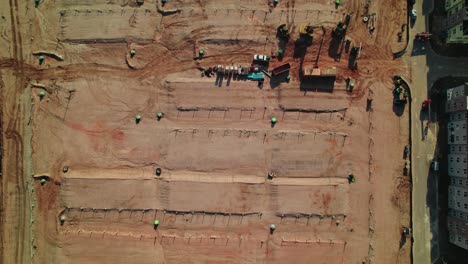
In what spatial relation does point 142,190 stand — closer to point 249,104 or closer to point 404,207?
point 249,104

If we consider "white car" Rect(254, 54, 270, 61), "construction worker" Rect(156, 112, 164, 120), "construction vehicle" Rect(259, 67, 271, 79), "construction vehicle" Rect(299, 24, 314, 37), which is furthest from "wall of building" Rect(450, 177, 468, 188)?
"construction worker" Rect(156, 112, 164, 120)

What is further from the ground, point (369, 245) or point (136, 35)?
point (136, 35)

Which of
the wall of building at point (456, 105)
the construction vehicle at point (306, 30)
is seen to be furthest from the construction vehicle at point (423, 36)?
the construction vehicle at point (306, 30)

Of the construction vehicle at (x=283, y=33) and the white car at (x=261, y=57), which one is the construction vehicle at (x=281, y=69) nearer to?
the white car at (x=261, y=57)

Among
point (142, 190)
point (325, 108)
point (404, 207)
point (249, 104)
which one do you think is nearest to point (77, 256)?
point (142, 190)

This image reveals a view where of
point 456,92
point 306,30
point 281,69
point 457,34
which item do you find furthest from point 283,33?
point 456,92
